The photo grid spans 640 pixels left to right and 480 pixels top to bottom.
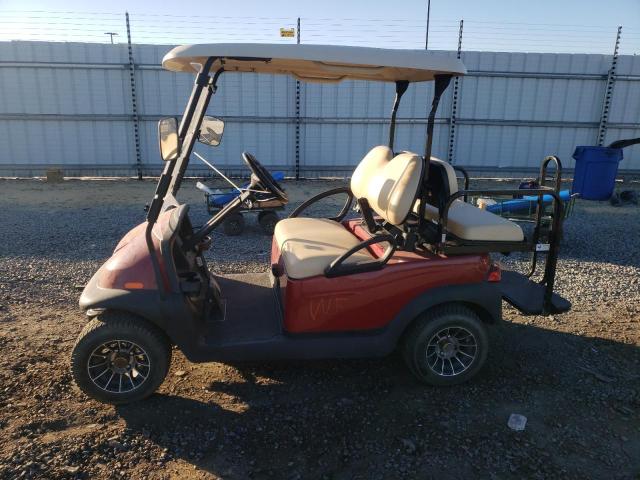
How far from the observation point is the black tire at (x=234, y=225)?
6.66 metres

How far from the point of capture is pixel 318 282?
9.59ft

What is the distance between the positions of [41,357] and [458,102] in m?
10.6

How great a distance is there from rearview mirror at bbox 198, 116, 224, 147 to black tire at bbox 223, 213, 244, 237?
3.28 m

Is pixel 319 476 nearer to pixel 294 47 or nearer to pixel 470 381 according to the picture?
pixel 470 381

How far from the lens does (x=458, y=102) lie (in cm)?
1158

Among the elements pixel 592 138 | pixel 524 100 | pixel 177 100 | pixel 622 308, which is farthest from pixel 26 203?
pixel 592 138

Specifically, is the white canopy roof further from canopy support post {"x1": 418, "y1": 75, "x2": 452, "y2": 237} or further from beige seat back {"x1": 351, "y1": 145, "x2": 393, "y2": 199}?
beige seat back {"x1": 351, "y1": 145, "x2": 393, "y2": 199}

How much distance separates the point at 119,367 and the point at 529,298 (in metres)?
2.75

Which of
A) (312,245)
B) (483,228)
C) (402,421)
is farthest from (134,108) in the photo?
(402,421)

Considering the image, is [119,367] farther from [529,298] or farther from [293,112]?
[293,112]

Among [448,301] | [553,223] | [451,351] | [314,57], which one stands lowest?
[451,351]

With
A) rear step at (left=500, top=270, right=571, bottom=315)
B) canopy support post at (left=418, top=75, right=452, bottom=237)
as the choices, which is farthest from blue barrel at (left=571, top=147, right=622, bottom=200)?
canopy support post at (left=418, top=75, right=452, bottom=237)

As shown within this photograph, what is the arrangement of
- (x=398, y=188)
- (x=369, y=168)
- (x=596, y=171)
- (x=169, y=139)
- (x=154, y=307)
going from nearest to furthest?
(x=169, y=139) < (x=154, y=307) < (x=398, y=188) < (x=369, y=168) < (x=596, y=171)

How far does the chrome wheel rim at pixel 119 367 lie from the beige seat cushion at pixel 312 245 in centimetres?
101
